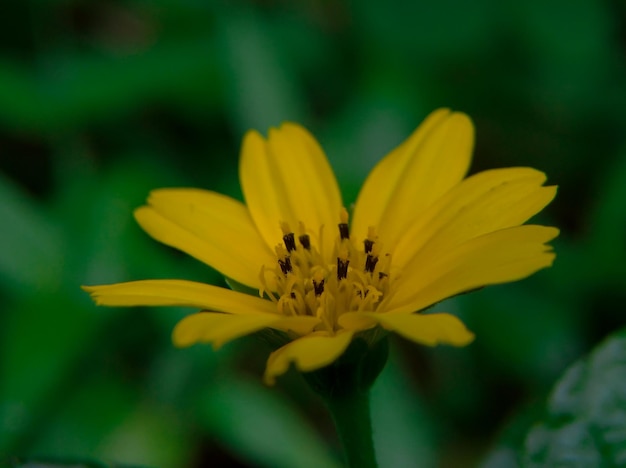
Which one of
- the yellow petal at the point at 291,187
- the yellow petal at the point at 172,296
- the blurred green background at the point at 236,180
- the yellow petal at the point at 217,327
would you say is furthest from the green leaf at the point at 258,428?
the yellow petal at the point at 217,327

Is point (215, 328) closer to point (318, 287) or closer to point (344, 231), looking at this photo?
point (318, 287)

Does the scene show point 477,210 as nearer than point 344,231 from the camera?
Yes

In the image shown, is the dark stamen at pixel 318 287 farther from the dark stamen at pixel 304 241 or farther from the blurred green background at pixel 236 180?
the blurred green background at pixel 236 180

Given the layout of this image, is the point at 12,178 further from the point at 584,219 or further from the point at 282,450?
the point at 584,219

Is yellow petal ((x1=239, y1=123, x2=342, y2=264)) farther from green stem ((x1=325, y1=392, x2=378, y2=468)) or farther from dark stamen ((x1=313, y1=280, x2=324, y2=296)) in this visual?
green stem ((x1=325, y1=392, x2=378, y2=468))

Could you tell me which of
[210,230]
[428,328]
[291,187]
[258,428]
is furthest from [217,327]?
[258,428]

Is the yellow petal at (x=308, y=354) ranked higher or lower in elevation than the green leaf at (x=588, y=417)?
higher

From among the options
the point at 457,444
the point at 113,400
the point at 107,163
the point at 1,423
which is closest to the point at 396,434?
the point at 457,444
